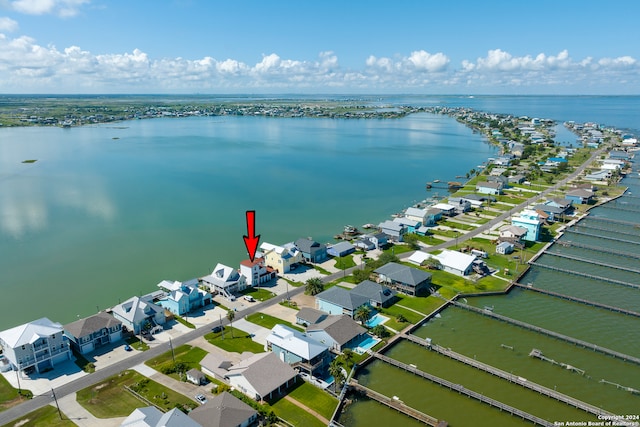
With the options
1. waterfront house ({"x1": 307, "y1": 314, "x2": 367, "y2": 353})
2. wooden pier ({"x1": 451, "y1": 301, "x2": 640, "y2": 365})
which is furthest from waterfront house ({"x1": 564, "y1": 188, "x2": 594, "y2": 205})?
waterfront house ({"x1": 307, "y1": 314, "x2": 367, "y2": 353})

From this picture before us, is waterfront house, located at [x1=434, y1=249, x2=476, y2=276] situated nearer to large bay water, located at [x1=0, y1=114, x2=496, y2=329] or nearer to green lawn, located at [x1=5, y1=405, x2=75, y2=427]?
large bay water, located at [x1=0, y1=114, x2=496, y2=329]

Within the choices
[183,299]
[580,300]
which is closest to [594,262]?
[580,300]

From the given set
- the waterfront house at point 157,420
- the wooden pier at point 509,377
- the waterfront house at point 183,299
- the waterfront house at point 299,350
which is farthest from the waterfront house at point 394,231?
the waterfront house at point 157,420

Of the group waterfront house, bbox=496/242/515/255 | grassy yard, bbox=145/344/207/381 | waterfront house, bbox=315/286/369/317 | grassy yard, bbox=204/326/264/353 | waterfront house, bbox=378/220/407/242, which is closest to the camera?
grassy yard, bbox=145/344/207/381

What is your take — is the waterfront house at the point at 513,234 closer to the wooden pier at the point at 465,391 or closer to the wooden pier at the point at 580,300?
the wooden pier at the point at 580,300

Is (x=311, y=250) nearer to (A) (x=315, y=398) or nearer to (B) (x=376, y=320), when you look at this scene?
(B) (x=376, y=320)

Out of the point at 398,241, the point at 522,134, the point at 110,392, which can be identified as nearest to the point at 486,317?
the point at 398,241

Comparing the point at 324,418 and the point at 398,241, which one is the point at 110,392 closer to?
the point at 324,418
